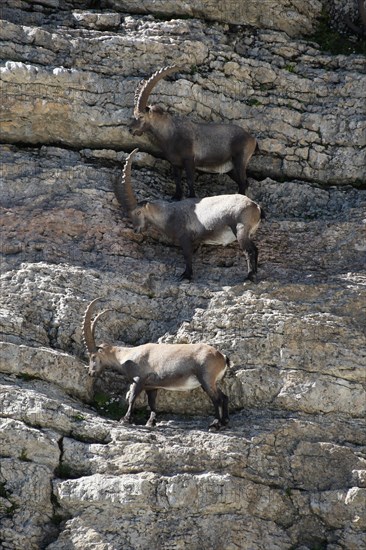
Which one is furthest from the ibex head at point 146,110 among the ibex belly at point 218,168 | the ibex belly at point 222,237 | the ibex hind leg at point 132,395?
the ibex hind leg at point 132,395

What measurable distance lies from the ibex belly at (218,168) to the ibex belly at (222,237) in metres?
1.92

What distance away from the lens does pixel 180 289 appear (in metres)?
15.9

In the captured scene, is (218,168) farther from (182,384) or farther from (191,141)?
(182,384)

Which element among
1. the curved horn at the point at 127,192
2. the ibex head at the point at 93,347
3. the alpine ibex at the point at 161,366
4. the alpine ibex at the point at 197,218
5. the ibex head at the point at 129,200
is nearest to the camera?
the alpine ibex at the point at 161,366

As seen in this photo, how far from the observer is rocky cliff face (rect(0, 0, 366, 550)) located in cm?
1323

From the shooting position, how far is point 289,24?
789 inches

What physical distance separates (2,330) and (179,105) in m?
5.65

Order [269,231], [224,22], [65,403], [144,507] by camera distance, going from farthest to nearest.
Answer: [224,22] → [269,231] → [65,403] → [144,507]

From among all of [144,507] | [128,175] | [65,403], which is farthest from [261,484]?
[128,175]

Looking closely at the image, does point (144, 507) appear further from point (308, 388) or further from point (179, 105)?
point (179, 105)

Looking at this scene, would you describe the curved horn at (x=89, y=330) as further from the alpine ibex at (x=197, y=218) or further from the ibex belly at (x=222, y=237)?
the ibex belly at (x=222, y=237)

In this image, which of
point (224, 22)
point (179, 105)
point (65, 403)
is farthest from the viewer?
point (224, 22)

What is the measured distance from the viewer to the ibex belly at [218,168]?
17.8m

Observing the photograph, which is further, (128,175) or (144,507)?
(128,175)
